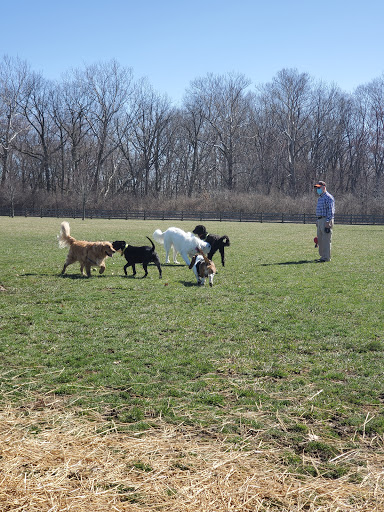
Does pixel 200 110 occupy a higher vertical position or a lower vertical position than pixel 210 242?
higher

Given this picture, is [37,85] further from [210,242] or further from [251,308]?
[251,308]

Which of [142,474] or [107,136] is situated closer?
[142,474]

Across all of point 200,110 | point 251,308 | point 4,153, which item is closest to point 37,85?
point 4,153

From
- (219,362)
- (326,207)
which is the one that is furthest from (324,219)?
(219,362)

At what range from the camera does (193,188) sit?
6744 cm

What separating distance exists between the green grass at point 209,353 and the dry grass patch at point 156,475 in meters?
0.24

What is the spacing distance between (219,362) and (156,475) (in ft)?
7.61

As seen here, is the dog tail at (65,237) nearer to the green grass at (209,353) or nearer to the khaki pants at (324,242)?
the green grass at (209,353)

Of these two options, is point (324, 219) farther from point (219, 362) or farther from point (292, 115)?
point (292, 115)

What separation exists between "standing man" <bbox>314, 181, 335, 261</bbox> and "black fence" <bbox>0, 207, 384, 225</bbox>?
33.1 meters

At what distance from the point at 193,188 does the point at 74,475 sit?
2578 inches

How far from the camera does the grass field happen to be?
3.60 m

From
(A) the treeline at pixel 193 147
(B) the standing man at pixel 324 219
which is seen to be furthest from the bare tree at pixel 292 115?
(B) the standing man at pixel 324 219

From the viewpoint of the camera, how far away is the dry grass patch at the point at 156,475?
104 inches
